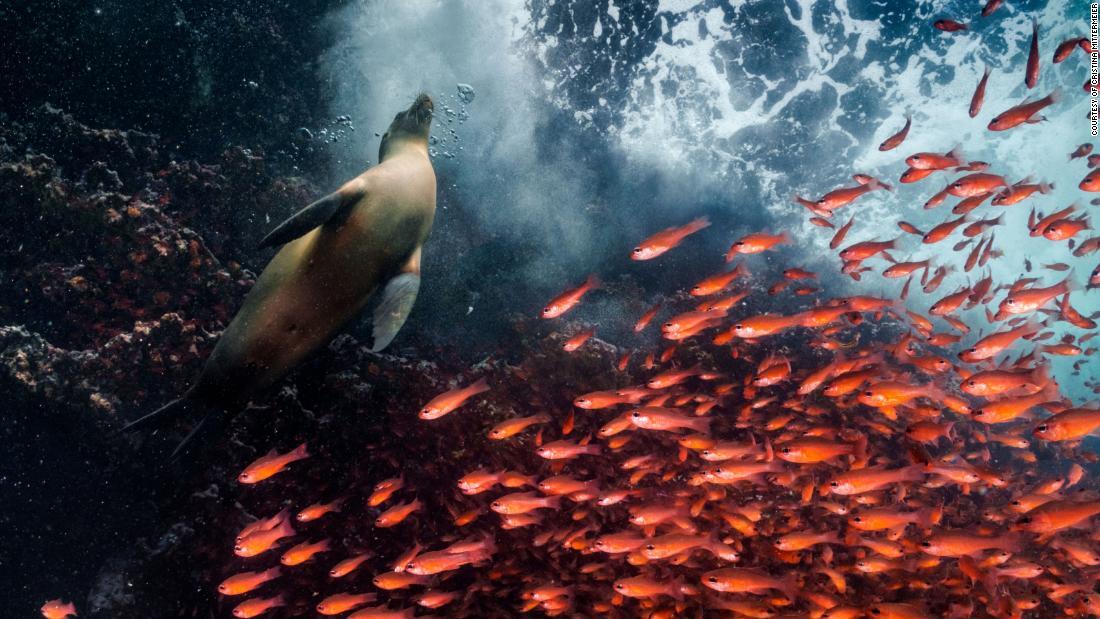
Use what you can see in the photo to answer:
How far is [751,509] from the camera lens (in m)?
5.99

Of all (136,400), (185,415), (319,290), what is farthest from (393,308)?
(136,400)

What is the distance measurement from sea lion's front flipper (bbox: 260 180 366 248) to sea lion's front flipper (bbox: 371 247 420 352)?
66 cm

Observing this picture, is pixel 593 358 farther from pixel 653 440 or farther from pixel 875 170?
pixel 875 170

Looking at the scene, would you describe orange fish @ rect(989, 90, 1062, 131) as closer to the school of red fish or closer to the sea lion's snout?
the school of red fish

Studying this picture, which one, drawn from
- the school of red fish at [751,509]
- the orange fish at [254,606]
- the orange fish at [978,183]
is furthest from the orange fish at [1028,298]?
the orange fish at [254,606]

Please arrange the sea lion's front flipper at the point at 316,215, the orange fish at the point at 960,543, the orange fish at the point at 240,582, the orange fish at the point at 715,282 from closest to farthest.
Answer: the sea lion's front flipper at the point at 316,215 → the orange fish at the point at 960,543 → the orange fish at the point at 240,582 → the orange fish at the point at 715,282

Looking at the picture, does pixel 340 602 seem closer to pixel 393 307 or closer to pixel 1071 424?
pixel 393 307

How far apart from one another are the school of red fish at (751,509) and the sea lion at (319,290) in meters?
1.51

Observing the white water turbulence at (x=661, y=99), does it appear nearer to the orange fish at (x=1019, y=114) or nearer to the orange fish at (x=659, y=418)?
the orange fish at (x=659, y=418)

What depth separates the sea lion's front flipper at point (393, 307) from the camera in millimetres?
3471

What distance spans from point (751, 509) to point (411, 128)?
5906 mm

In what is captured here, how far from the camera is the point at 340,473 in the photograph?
6.39 metres

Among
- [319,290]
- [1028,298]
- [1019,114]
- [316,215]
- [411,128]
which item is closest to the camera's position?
[316,215]

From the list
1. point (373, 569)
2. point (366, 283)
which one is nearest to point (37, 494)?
point (373, 569)
